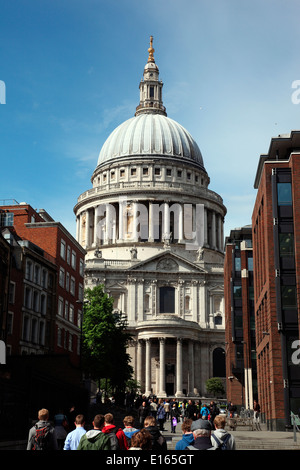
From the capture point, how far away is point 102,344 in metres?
69.1

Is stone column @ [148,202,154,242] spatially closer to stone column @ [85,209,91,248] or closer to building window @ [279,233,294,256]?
stone column @ [85,209,91,248]

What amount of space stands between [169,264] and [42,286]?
5296 centimetres

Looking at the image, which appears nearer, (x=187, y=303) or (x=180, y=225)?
(x=187, y=303)

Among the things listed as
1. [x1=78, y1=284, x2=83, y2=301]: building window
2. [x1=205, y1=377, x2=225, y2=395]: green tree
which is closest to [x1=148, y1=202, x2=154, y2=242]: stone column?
[x1=205, y1=377, x2=225, y2=395]: green tree

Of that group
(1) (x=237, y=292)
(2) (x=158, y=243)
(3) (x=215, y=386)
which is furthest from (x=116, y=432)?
(2) (x=158, y=243)

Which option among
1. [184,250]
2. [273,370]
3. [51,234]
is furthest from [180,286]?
[273,370]

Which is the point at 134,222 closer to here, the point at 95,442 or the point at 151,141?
the point at 151,141

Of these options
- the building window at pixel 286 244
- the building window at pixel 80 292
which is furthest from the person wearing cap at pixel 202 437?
the building window at pixel 80 292

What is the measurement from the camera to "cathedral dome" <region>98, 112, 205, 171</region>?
136 m

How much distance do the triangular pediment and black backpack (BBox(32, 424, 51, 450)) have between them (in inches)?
3756

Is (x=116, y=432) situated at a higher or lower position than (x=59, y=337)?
lower

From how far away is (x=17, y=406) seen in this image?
26.8 metres

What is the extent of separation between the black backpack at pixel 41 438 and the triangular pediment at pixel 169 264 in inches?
3756

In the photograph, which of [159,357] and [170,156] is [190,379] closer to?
[159,357]
